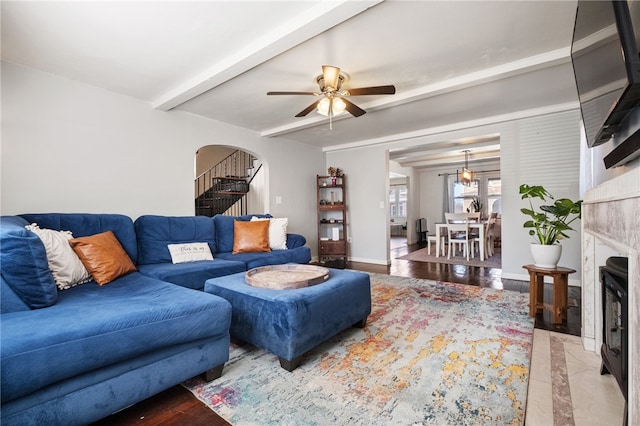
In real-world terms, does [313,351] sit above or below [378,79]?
below

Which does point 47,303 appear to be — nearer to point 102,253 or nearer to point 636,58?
point 102,253

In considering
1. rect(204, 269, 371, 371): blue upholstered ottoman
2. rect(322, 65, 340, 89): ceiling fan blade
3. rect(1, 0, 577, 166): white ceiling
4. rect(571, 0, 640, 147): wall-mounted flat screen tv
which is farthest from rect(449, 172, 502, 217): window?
rect(204, 269, 371, 371): blue upholstered ottoman

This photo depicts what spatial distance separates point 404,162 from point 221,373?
296 inches

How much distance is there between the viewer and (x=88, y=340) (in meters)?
1.21

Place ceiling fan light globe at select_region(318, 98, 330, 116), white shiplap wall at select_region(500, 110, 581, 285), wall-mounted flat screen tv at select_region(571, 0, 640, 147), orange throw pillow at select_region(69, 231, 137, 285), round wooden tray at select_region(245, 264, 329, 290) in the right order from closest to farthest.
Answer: wall-mounted flat screen tv at select_region(571, 0, 640, 147), round wooden tray at select_region(245, 264, 329, 290), orange throw pillow at select_region(69, 231, 137, 285), ceiling fan light globe at select_region(318, 98, 330, 116), white shiplap wall at select_region(500, 110, 581, 285)

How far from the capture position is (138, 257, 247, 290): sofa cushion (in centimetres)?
260

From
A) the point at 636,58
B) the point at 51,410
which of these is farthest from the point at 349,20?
the point at 51,410

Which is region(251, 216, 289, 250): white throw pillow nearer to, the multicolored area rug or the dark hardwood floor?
the dark hardwood floor

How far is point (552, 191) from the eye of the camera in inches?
152

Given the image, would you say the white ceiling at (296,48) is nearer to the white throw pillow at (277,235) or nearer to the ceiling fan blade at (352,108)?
the ceiling fan blade at (352,108)

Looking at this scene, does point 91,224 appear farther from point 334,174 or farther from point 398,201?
point 398,201

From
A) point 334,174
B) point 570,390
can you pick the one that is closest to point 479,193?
point 334,174

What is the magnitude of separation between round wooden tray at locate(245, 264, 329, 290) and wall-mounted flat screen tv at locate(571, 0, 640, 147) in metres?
1.85

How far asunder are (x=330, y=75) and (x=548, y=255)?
2.50m
